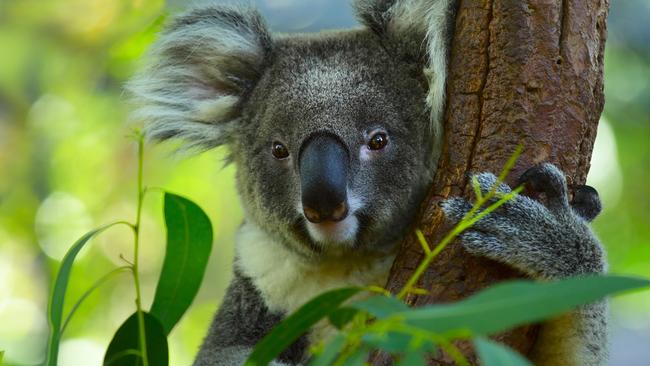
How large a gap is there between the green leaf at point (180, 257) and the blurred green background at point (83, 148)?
4.17m

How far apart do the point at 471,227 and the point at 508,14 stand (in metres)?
0.63

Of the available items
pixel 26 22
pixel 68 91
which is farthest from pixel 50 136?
pixel 26 22

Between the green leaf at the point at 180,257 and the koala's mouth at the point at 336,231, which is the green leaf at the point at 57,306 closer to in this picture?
the green leaf at the point at 180,257

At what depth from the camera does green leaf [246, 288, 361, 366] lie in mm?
1682

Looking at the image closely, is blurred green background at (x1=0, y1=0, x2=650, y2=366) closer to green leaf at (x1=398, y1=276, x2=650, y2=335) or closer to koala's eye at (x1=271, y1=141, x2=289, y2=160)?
koala's eye at (x1=271, y1=141, x2=289, y2=160)

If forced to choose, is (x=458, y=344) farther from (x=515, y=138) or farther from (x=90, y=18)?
(x=90, y=18)

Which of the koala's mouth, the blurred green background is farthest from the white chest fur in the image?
the blurred green background

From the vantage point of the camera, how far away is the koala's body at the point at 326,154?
2.39 metres

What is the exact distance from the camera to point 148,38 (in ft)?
14.0

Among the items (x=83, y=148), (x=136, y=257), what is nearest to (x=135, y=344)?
(x=136, y=257)

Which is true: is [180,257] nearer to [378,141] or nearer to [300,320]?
[300,320]

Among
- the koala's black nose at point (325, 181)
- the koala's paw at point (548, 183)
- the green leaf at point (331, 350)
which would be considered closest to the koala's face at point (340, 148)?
the koala's black nose at point (325, 181)

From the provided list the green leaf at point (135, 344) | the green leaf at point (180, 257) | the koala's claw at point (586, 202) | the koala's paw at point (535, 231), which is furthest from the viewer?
the koala's claw at point (586, 202)

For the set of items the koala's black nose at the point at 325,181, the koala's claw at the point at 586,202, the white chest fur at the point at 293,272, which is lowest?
the white chest fur at the point at 293,272
